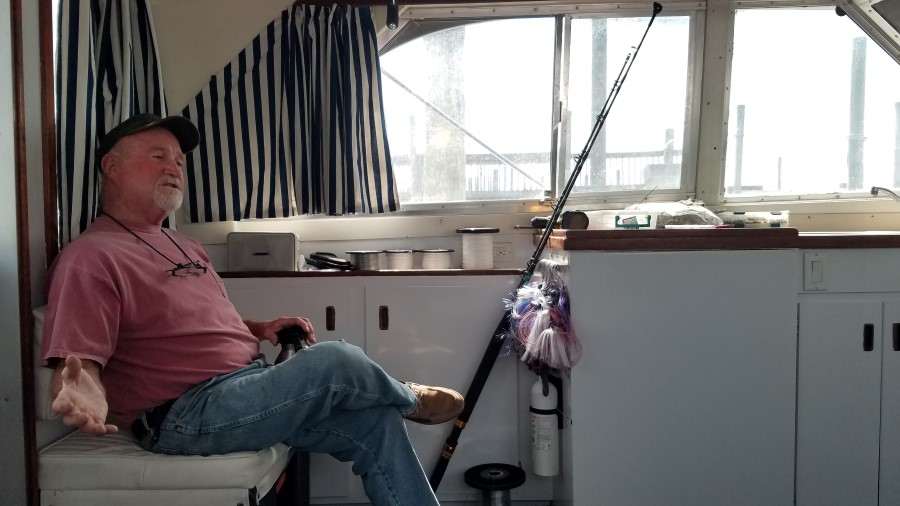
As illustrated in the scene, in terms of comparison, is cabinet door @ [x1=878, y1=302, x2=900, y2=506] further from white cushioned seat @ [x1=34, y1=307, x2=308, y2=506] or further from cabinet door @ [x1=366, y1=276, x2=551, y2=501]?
white cushioned seat @ [x1=34, y1=307, x2=308, y2=506]

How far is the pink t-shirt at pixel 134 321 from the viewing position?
1372 millimetres

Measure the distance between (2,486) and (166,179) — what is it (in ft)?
2.73

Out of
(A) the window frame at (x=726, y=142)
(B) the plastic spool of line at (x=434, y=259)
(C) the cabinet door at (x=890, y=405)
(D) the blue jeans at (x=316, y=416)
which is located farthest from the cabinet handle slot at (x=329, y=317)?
(C) the cabinet door at (x=890, y=405)

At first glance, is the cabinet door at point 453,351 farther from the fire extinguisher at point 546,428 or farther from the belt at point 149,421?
the belt at point 149,421

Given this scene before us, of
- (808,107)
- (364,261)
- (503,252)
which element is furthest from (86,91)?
(808,107)

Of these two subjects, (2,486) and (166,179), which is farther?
(166,179)

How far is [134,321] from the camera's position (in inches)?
58.8

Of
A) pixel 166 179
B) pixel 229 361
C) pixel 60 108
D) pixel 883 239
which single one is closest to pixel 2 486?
pixel 229 361

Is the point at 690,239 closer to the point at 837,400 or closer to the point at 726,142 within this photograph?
the point at 837,400

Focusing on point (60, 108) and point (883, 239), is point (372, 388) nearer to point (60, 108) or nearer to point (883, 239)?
point (60, 108)

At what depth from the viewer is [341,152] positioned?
2631 millimetres

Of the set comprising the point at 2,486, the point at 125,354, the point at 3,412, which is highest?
the point at 125,354

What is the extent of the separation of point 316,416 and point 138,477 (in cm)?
41

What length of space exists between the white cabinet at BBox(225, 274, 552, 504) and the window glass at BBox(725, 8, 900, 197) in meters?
1.39
